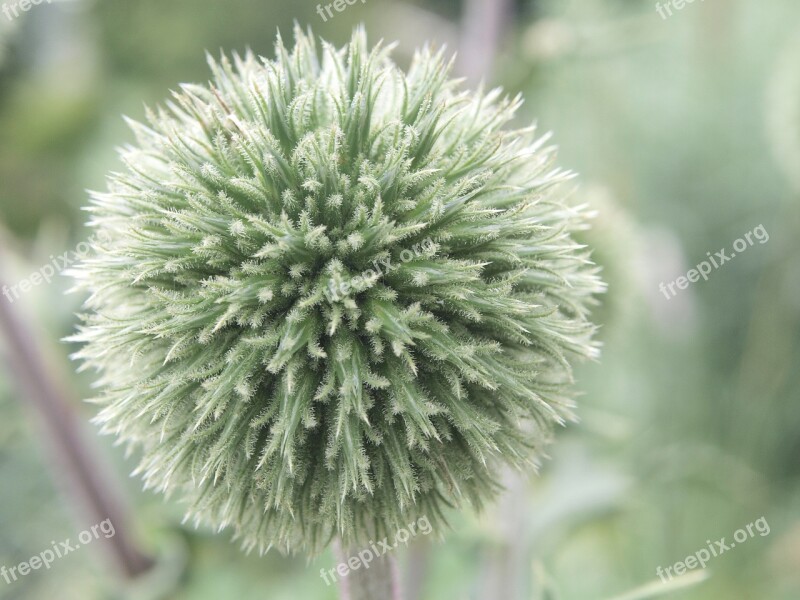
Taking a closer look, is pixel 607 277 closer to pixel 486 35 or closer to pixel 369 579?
pixel 486 35

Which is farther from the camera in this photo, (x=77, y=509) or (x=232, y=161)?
(x=77, y=509)

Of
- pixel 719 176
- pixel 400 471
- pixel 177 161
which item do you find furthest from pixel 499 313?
pixel 719 176

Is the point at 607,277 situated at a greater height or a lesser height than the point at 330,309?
greater

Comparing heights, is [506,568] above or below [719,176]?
below

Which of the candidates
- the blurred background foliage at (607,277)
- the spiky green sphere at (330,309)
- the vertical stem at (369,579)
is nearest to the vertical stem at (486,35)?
the blurred background foliage at (607,277)

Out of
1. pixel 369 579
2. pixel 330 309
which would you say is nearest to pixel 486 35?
pixel 330 309

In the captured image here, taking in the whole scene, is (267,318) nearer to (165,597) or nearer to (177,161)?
(177,161)
